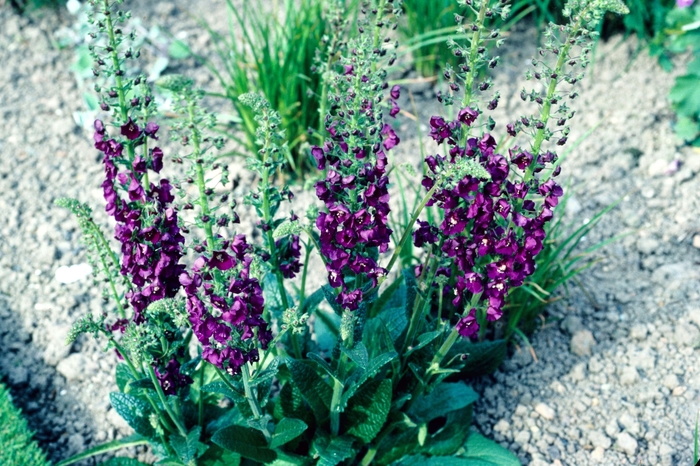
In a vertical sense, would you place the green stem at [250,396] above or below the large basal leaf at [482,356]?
above

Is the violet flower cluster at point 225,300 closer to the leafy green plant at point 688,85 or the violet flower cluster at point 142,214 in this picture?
the violet flower cluster at point 142,214

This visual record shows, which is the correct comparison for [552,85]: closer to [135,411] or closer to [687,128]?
[135,411]

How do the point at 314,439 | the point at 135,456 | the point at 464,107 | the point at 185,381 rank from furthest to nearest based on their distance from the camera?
the point at 135,456 < the point at 314,439 < the point at 185,381 < the point at 464,107

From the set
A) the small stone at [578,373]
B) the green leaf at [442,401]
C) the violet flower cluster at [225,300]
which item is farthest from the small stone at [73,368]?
the small stone at [578,373]

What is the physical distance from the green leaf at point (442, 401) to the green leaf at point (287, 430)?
45 cm

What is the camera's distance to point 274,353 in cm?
259

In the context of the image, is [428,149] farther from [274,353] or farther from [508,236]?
[508,236]

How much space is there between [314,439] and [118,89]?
1.34 metres

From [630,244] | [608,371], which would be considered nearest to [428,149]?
[630,244]

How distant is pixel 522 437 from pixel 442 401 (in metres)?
0.48

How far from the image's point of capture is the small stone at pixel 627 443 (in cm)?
280

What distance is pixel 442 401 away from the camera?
2660 mm

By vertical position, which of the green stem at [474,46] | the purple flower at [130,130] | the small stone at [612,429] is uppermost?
the green stem at [474,46]

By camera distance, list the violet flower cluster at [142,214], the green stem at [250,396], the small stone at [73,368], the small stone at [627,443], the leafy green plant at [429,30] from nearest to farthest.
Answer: the violet flower cluster at [142,214] < the green stem at [250,396] < the small stone at [627,443] < the small stone at [73,368] < the leafy green plant at [429,30]
